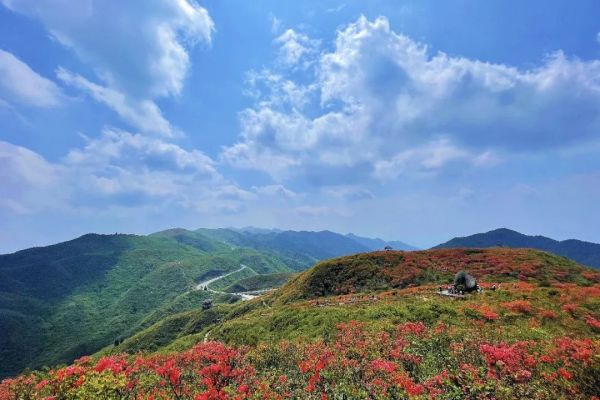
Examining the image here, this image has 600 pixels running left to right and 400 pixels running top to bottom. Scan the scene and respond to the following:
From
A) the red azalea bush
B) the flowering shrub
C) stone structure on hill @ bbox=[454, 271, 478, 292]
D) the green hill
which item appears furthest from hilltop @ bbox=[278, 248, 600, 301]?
the red azalea bush

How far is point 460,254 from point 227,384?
235 ft

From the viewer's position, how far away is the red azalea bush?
11727mm

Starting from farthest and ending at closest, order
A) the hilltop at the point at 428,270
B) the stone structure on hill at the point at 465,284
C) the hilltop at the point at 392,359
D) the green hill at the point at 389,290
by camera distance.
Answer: the hilltop at the point at 428,270
the stone structure on hill at the point at 465,284
the green hill at the point at 389,290
the hilltop at the point at 392,359

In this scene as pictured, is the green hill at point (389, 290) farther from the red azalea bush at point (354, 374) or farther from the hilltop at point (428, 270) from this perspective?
the red azalea bush at point (354, 374)

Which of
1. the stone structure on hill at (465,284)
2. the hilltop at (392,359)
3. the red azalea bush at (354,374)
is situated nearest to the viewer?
the red azalea bush at (354,374)

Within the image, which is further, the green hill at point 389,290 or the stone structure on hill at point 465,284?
the stone structure on hill at point 465,284

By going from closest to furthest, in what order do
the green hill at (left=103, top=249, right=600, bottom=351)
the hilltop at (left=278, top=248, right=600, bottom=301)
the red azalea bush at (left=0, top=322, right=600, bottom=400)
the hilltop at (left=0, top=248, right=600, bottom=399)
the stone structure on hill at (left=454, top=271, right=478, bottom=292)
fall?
the red azalea bush at (left=0, top=322, right=600, bottom=400), the hilltop at (left=0, top=248, right=600, bottom=399), the green hill at (left=103, top=249, right=600, bottom=351), the stone structure on hill at (left=454, top=271, right=478, bottom=292), the hilltop at (left=278, top=248, right=600, bottom=301)

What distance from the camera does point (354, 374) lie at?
14.6 meters

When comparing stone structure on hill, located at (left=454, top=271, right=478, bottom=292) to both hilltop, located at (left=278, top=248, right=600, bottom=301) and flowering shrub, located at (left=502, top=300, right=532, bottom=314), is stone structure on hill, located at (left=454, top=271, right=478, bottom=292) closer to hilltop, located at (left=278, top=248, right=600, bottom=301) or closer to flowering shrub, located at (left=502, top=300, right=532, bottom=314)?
hilltop, located at (left=278, top=248, right=600, bottom=301)

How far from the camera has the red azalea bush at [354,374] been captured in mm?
11727

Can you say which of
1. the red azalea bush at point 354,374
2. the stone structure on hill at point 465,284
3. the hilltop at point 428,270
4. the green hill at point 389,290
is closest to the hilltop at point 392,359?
the red azalea bush at point 354,374

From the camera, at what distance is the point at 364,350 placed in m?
18.2

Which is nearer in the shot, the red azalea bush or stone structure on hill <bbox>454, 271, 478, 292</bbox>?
the red azalea bush

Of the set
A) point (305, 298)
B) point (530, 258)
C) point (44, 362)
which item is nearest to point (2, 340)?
point (44, 362)
